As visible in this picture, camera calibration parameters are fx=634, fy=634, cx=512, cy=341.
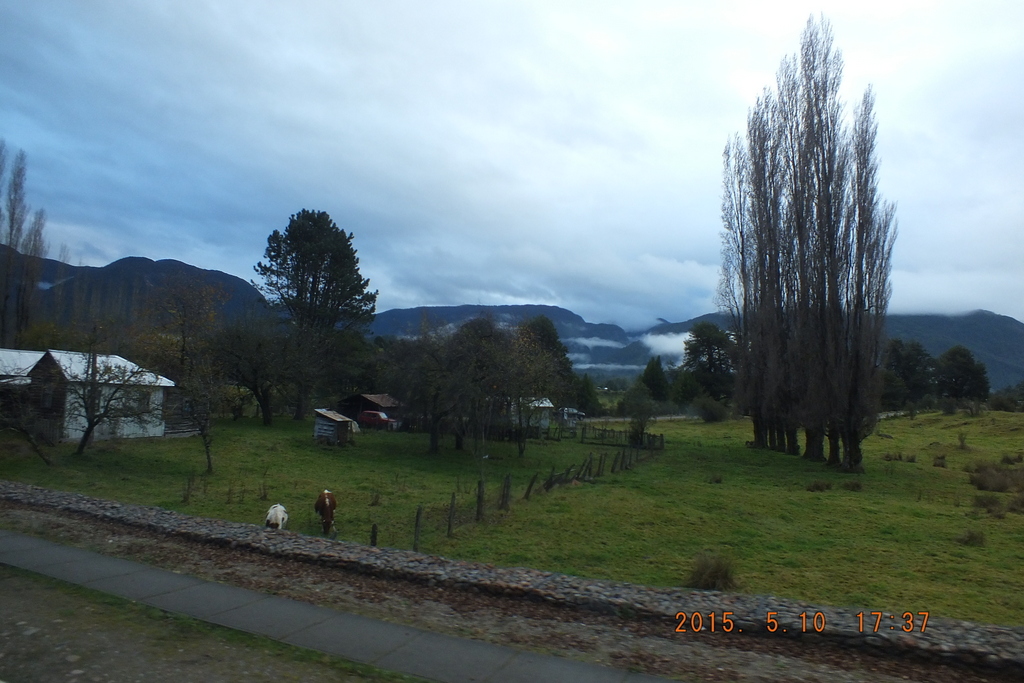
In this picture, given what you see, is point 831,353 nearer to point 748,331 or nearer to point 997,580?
point 748,331

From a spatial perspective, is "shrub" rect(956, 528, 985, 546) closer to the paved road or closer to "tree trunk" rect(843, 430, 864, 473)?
the paved road

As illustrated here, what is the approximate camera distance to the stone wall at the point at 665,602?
618cm

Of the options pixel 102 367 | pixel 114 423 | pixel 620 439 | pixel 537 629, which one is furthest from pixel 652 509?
pixel 620 439

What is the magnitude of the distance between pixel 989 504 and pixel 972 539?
626 centimetres

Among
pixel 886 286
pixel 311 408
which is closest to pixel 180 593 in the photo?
pixel 886 286

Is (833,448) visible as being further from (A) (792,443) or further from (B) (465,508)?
(B) (465,508)

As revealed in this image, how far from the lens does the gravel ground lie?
5719 mm

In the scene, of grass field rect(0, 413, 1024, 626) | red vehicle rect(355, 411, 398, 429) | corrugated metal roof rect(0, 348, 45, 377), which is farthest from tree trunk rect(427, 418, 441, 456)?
corrugated metal roof rect(0, 348, 45, 377)

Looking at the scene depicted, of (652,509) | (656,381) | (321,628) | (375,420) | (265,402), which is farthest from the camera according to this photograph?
(656,381)

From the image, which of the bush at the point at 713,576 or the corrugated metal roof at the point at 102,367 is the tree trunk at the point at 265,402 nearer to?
the corrugated metal roof at the point at 102,367

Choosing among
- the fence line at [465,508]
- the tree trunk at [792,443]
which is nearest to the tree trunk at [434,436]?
the fence line at [465,508]

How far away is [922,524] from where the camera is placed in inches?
689

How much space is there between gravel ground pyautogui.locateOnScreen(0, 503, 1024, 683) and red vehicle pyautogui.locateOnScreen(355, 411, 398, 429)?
130 ft

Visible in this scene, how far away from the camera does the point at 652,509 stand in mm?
18109
